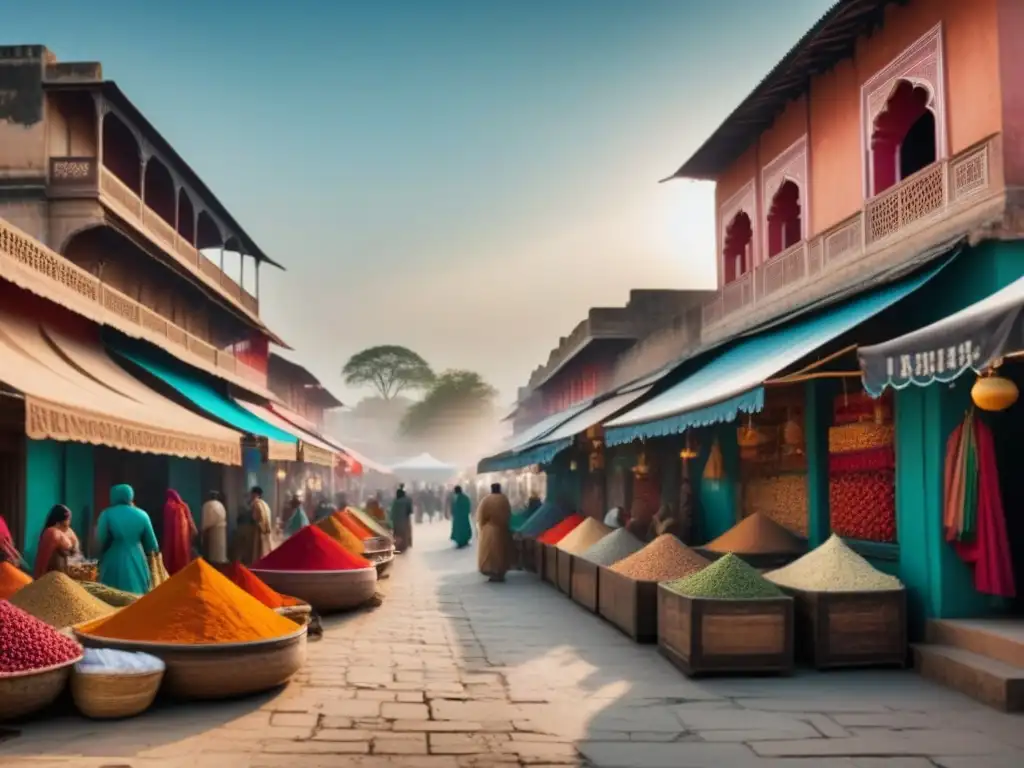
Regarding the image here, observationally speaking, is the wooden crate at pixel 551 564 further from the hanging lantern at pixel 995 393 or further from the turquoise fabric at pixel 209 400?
the hanging lantern at pixel 995 393

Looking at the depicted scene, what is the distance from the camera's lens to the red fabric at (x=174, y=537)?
1284cm

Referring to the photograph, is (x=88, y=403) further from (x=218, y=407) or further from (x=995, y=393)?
(x=995, y=393)

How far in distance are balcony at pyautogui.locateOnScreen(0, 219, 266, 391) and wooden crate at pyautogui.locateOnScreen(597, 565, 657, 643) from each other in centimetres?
738

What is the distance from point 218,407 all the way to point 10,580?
8.87m

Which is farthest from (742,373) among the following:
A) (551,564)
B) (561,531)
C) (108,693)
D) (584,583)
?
(108,693)

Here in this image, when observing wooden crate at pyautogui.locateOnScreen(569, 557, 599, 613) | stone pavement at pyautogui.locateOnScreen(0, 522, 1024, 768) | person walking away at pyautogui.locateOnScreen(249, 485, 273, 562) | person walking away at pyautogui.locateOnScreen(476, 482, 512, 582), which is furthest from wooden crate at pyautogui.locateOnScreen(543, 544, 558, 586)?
stone pavement at pyautogui.locateOnScreen(0, 522, 1024, 768)

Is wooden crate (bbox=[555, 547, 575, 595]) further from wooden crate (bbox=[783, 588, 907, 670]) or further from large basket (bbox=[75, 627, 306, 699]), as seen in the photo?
large basket (bbox=[75, 627, 306, 699])

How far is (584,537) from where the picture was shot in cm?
1373

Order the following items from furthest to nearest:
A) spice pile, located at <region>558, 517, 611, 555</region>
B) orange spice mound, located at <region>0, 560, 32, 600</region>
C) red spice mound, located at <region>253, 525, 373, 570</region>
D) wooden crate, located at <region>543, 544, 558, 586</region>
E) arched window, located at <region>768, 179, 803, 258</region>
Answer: arched window, located at <region>768, 179, 803, 258</region> → wooden crate, located at <region>543, 544, 558, 586</region> → spice pile, located at <region>558, 517, 611, 555</region> → red spice mound, located at <region>253, 525, 373, 570</region> → orange spice mound, located at <region>0, 560, 32, 600</region>

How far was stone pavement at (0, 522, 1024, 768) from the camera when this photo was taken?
213 inches

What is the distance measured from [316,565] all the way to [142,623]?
4.34 m

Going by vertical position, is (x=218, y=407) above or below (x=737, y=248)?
below

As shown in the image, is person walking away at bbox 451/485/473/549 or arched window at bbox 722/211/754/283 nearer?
arched window at bbox 722/211/754/283

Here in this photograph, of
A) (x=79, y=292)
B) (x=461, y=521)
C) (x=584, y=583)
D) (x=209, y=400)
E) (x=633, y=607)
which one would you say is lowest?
(x=461, y=521)
